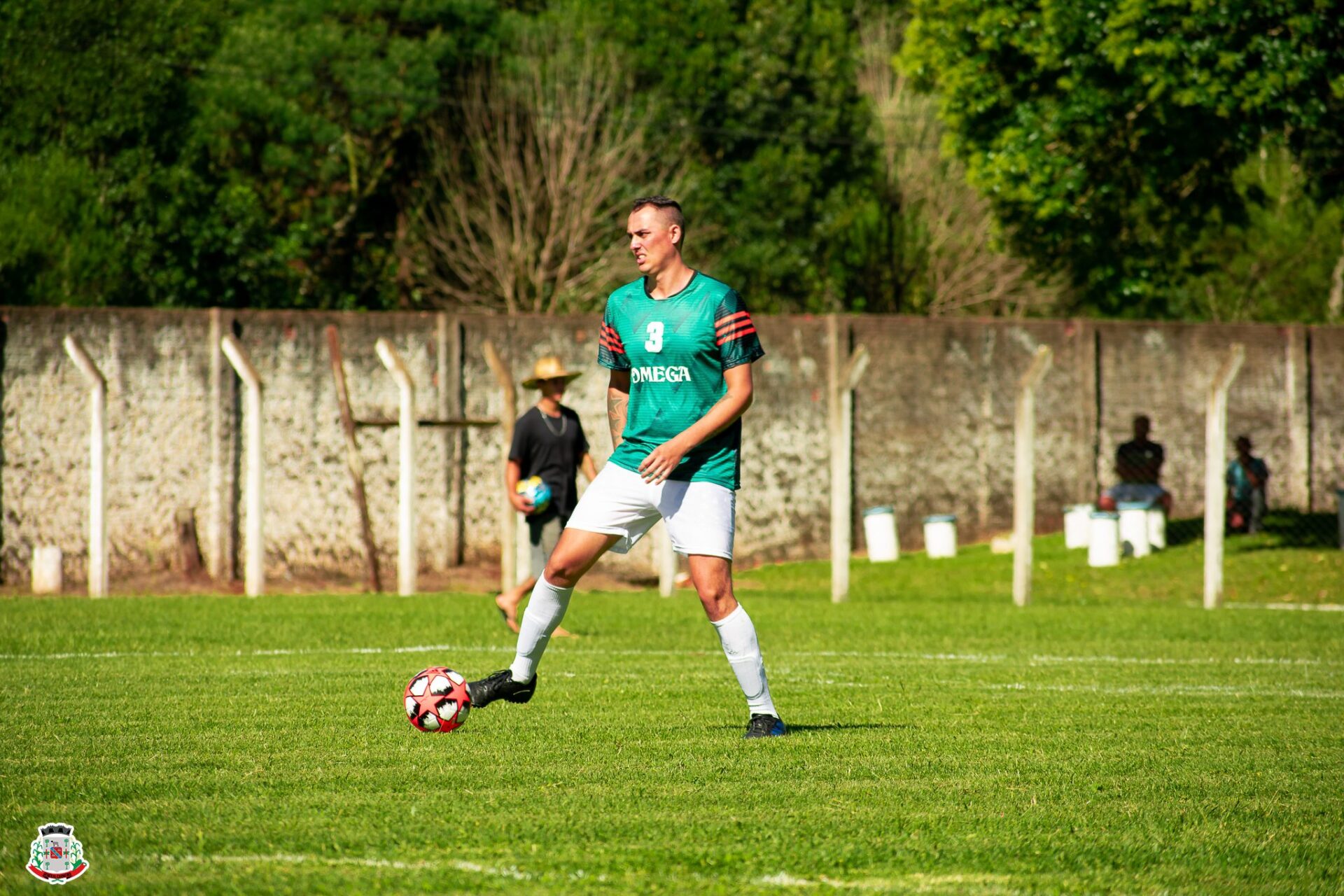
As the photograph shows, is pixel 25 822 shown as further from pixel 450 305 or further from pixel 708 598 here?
pixel 450 305

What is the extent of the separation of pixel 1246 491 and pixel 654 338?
59.7ft

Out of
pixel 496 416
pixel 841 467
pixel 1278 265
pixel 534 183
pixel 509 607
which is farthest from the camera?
pixel 1278 265

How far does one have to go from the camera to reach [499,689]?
25.5ft

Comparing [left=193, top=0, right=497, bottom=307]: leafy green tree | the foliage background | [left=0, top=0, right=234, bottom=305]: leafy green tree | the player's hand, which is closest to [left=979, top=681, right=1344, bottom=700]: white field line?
the player's hand

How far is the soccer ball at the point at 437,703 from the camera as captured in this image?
752 centimetres

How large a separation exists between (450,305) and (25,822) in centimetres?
3386

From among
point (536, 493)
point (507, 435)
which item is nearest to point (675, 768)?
point (536, 493)

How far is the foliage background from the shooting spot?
23328mm

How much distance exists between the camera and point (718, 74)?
42.4 m

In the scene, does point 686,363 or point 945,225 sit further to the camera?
point 945,225

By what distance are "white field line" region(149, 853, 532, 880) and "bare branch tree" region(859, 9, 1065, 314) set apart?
130 ft

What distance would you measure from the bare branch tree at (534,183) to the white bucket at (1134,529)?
1635 cm

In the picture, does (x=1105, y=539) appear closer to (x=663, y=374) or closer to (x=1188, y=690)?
(x=1188, y=690)

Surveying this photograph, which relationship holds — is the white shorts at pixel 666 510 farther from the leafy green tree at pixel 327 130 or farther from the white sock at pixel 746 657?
the leafy green tree at pixel 327 130
